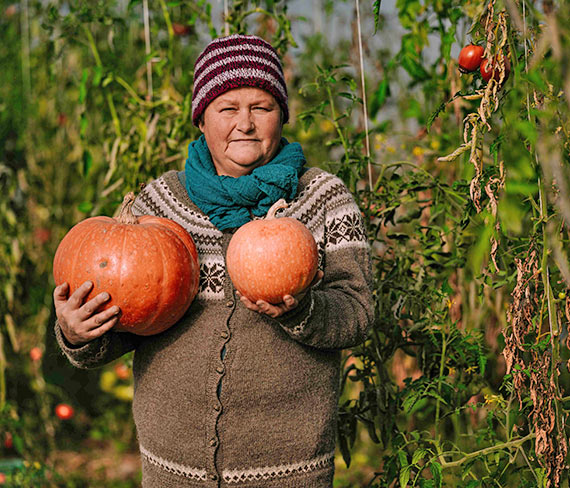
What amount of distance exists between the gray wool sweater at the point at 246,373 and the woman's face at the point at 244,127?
0.15m

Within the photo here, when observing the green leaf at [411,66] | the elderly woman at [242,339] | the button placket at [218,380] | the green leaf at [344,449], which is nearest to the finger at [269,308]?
the elderly woman at [242,339]

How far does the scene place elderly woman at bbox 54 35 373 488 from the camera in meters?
1.66

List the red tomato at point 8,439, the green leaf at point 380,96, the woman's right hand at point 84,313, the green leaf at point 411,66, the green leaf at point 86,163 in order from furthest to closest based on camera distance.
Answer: the red tomato at point 8,439 → the green leaf at point 86,163 → the green leaf at point 380,96 → the green leaf at point 411,66 → the woman's right hand at point 84,313

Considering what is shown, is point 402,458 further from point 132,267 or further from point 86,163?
point 86,163

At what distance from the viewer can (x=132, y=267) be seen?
152 centimetres

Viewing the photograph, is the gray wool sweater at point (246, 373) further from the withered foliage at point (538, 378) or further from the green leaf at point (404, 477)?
the withered foliage at point (538, 378)

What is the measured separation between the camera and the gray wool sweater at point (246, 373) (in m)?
1.66

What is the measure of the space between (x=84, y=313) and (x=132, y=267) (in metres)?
0.14

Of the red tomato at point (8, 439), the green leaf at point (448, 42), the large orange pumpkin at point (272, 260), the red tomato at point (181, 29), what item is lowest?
the red tomato at point (8, 439)

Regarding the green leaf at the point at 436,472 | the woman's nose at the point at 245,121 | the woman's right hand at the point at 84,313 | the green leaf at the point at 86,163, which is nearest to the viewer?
the woman's right hand at the point at 84,313

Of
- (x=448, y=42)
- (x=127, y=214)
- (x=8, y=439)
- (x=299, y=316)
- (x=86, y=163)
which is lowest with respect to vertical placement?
(x=8, y=439)

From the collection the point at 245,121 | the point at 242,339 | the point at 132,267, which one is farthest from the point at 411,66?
the point at 132,267

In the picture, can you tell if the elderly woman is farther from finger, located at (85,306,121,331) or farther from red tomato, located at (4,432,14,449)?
red tomato, located at (4,432,14,449)

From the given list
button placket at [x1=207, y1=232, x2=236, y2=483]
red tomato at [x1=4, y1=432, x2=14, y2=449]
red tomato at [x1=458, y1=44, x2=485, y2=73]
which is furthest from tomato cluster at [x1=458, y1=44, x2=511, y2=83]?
red tomato at [x1=4, y1=432, x2=14, y2=449]
